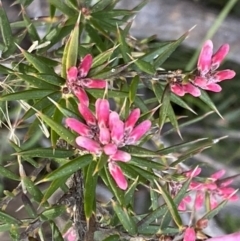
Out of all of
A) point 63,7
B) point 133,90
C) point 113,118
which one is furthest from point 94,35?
point 113,118

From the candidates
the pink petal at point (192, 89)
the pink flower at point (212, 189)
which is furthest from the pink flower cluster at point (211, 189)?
the pink petal at point (192, 89)

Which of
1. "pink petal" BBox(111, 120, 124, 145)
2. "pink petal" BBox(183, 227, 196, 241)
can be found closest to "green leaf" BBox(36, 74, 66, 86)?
"pink petal" BBox(111, 120, 124, 145)

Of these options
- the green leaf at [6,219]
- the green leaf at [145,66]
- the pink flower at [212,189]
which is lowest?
the green leaf at [6,219]

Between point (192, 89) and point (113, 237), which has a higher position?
point (192, 89)

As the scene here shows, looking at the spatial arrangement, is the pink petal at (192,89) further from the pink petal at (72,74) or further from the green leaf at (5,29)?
the green leaf at (5,29)

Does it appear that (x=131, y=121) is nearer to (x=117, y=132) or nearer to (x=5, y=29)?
(x=117, y=132)

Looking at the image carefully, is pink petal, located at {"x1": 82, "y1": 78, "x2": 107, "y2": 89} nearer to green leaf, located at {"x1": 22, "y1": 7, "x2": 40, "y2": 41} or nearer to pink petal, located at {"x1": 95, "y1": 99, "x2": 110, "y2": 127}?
pink petal, located at {"x1": 95, "y1": 99, "x2": 110, "y2": 127}
